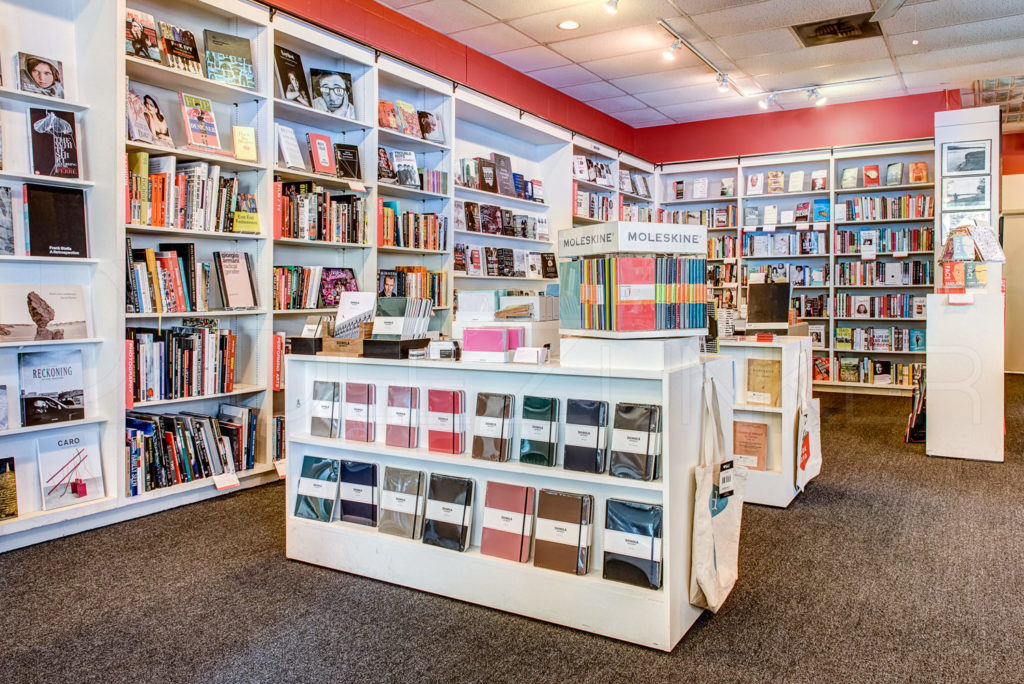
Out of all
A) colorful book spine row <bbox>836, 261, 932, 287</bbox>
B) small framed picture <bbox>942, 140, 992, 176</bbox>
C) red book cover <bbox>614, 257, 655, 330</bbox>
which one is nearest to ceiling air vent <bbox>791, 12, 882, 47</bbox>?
small framed picture <bbox>942, 140, 992, 176</bbox>

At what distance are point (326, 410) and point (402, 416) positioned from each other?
416 millimetres

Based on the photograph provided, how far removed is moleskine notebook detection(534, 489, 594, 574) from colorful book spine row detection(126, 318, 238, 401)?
2.24m

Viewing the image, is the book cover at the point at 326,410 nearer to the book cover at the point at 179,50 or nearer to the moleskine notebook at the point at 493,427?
the moleskine notebook at the point at 493,427

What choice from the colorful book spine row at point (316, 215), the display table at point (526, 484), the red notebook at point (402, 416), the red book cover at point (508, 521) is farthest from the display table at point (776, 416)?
the colorful book spine row at point (316, 215)

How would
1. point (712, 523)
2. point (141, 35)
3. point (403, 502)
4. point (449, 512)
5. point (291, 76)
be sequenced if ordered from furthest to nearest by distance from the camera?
point (291, 76) < point (141, 35) < point (403, 502) < point (449, 512) < point (712, 523)

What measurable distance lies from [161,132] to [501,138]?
3.47 meters

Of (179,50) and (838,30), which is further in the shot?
(838,30)

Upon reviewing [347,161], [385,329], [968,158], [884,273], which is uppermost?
[968,158]

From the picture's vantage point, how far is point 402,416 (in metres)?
2.80

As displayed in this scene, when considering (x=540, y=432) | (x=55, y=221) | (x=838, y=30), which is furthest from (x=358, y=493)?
(x=838, y=30)

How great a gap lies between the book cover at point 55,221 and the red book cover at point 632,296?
103 inches

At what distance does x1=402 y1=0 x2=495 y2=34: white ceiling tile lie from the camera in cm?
501

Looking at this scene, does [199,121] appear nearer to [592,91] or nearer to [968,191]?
[592,91]

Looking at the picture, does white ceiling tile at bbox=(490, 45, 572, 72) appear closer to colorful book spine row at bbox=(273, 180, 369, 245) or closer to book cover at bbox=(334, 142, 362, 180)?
book cover at bbox=(334, 142, 362, 180)
